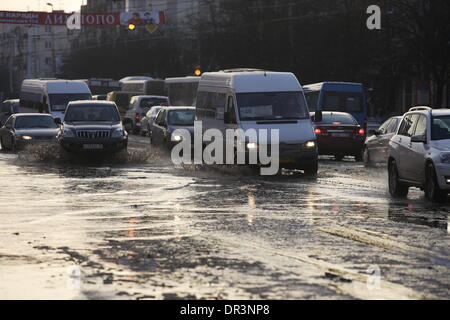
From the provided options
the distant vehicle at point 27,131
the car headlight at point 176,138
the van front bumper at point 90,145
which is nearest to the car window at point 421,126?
the van front bumper at point 90,145

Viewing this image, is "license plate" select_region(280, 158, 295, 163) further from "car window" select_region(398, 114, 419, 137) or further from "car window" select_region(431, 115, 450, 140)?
"car window" select_region(431, 115, 450, 140)

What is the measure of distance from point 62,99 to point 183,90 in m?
19.4

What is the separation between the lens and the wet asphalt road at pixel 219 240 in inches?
381

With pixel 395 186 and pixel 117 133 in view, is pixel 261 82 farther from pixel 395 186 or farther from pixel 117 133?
pixel 395 186

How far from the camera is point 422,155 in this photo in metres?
19.0

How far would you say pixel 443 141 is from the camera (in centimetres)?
1875

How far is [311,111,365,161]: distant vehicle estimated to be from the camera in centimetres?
3278

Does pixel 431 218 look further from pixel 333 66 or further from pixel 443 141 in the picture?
pixel 333 66

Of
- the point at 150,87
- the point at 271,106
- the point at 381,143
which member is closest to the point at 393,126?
the point at 381,143

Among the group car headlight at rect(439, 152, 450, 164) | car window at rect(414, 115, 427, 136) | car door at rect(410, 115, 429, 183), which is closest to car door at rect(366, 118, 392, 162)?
car window at rect(414, 115, 427, 136)

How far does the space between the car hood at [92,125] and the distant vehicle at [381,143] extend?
21.5ft

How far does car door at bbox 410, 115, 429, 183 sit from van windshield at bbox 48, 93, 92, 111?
81.0 ft

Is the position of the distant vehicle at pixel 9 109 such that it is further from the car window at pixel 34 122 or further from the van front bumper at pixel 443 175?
the van front bumper at pixel 443 175
